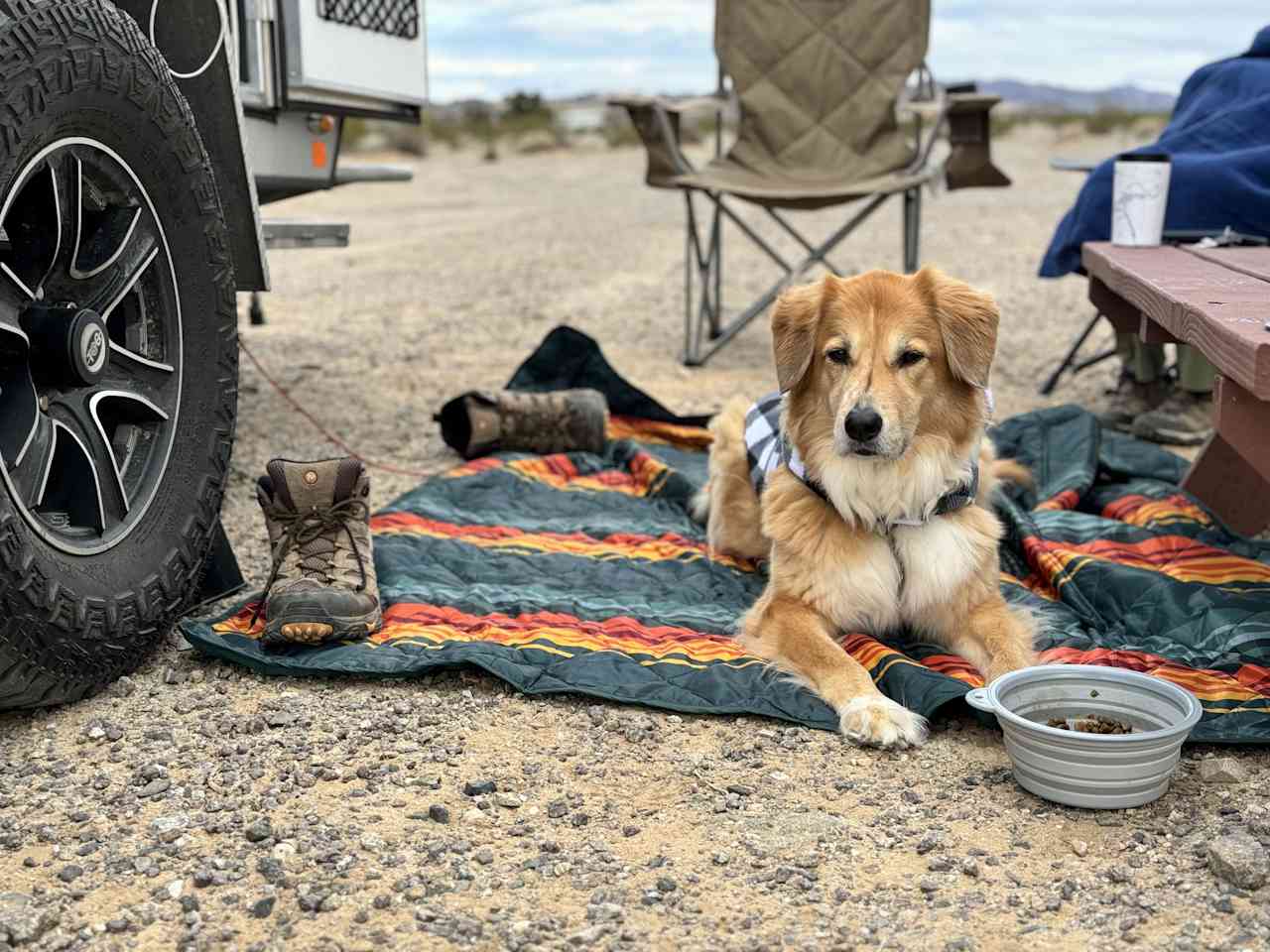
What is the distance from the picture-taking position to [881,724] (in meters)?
2.57

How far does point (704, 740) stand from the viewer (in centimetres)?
262

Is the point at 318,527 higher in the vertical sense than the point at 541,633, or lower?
higher

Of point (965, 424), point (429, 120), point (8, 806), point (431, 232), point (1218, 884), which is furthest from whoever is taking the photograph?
point (429, 120)

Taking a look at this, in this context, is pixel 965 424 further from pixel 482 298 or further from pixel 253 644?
pixel 482 298

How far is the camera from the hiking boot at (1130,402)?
5137 millimetres

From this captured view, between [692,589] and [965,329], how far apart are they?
3.46ft

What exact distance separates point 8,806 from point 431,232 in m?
11.0

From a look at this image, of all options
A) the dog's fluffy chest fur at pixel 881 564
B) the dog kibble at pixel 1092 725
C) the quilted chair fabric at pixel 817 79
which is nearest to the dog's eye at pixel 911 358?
the dog's fluffy chest fur at pixel 881 564

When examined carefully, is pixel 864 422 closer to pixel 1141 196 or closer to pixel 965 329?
pixel 965 329

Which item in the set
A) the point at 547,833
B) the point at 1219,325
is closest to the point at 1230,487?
the point at 1219,325

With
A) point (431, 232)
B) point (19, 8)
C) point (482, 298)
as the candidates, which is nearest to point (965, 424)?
point (19, 8)

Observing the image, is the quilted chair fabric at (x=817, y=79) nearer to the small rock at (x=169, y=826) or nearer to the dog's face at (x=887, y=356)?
the dog's face at (x=887, y=356)

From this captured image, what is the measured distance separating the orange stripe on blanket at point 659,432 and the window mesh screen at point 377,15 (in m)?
1.72

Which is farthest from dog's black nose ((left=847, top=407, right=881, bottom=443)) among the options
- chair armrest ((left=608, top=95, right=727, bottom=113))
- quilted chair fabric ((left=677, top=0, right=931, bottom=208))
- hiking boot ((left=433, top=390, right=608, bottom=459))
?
quilted chair fabric ((left=677, top=0, right=931, bottom=208))
